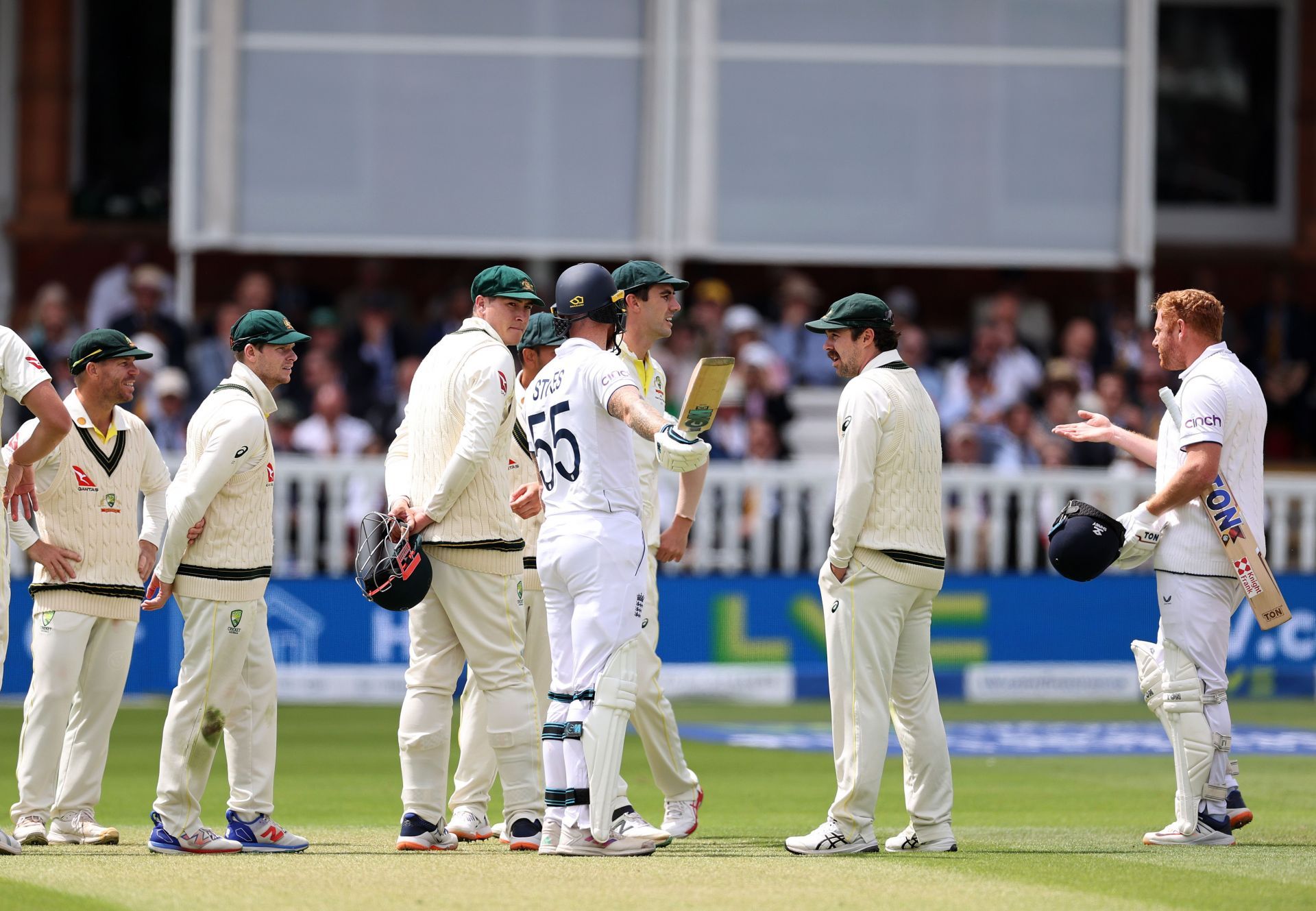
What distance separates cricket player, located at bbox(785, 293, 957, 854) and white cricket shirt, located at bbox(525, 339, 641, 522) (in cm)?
92

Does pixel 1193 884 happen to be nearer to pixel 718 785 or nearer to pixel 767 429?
pixel 718 785

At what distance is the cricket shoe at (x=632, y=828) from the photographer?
762 centimetres

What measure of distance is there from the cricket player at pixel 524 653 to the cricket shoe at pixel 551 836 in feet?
1.74

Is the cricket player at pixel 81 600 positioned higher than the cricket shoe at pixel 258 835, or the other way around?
the cricket player at pixel 81 600

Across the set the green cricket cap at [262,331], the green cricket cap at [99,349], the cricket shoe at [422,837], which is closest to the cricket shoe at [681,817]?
the cricket shoe at [422,837]

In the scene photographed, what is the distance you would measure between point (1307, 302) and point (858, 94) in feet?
23.2

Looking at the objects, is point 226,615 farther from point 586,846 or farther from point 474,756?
point 586,846

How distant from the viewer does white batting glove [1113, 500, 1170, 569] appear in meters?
8.20

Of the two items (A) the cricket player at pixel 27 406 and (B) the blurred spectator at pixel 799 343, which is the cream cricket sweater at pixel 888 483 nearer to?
(A) the cricket player at pixel 27 406

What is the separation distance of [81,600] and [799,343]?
37.2 feet

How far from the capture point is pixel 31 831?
8.04m

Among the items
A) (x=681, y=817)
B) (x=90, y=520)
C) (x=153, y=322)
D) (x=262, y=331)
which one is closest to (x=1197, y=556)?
(x=681, y=817)

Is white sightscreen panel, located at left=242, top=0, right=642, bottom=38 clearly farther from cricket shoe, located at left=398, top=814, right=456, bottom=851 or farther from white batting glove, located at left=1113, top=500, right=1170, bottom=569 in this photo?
cricket shoe, located at left=398, top=814, right=456, bottom=851

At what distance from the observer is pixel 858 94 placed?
19594 millimetres
